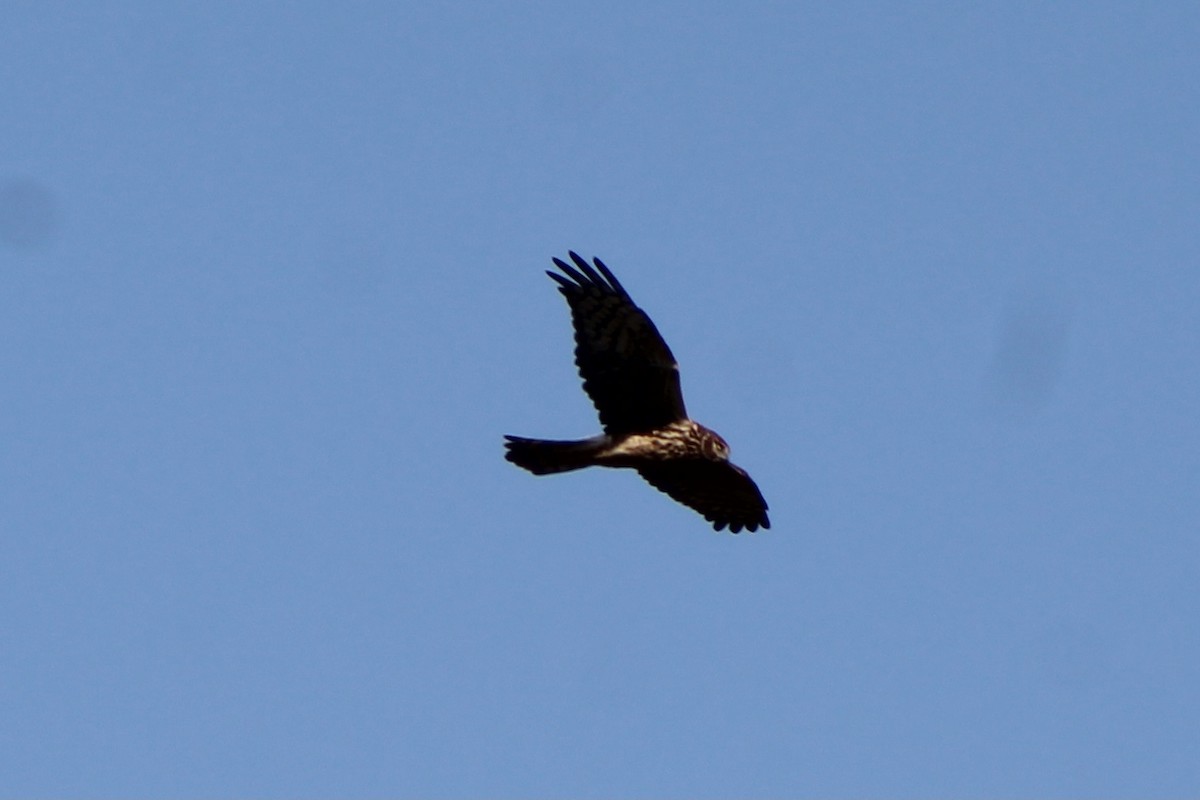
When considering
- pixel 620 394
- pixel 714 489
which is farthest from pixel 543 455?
pixel 714 489

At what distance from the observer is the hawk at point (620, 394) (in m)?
15.2

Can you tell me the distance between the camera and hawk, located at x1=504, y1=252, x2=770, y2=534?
15156 mm

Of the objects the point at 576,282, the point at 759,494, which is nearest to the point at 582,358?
the point at 576,282

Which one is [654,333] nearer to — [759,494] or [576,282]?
[576,282]

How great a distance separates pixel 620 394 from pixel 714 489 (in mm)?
1497

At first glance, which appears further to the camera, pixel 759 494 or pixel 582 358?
pixel 759 494

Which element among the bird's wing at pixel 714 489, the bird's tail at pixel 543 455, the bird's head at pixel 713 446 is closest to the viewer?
the bird's tail at pixel 543 455

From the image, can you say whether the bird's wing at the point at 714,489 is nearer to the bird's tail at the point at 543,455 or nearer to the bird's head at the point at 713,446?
the bird's head at the point at 713,446

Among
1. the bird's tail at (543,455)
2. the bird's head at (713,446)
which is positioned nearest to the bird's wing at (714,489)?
the bird's head at (713,446)

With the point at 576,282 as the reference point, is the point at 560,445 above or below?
below

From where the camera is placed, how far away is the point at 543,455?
14969 millimetres

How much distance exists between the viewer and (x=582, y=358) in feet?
50.6

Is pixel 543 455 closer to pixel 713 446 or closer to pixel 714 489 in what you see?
pixel 713 446

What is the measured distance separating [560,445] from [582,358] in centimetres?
70
